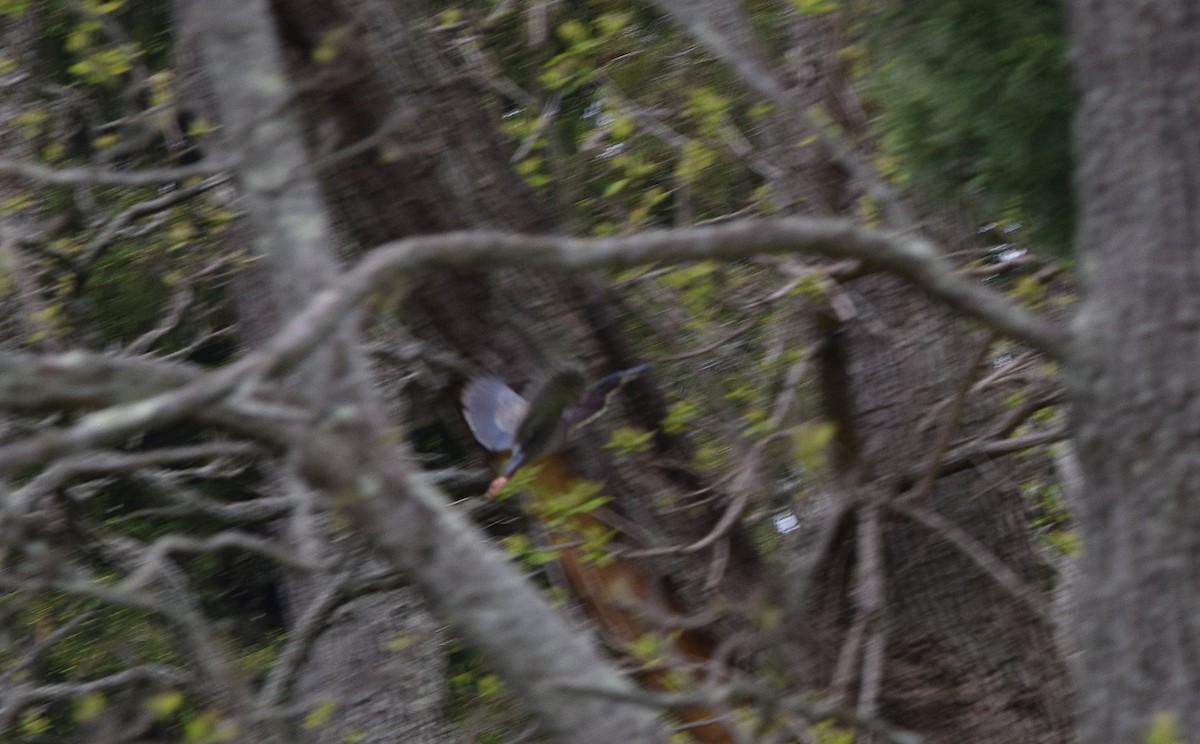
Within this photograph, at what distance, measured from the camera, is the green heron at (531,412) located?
3.66 meters

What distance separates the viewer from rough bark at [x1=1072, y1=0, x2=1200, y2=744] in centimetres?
243

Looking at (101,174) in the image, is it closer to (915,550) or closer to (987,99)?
(987,99)

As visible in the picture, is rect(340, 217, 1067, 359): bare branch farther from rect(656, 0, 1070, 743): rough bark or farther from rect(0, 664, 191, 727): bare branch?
rect(0, 664, 191, 727): bare branch

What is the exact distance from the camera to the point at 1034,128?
3.14 meters

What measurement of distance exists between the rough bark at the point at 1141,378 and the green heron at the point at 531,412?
149 centimetres

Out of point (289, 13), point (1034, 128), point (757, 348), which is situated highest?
point (289, 13)

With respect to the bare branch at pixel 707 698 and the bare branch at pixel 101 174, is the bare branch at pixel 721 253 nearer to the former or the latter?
the bare branch at pixel 707 698

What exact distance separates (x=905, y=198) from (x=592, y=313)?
1.27 m

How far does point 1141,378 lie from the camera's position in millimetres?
2439

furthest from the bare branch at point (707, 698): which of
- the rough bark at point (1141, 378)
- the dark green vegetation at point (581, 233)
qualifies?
the rough bark at point (1141, 378)

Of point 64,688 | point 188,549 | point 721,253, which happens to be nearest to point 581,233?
point 64,688

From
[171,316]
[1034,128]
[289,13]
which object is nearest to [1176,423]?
[1034,128]

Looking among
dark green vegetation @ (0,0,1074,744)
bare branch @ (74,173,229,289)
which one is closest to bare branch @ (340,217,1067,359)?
dark green vegetation @ (0,0,1074,744)

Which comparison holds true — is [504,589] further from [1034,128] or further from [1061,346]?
[1034,128]
